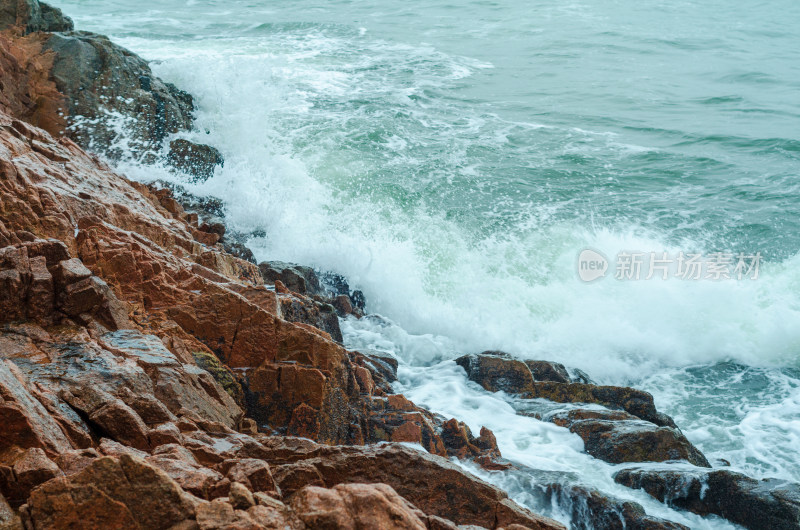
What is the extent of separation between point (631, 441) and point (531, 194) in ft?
29.8

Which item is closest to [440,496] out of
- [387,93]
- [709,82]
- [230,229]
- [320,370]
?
[320,370]

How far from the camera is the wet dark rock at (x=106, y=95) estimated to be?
12461 mm

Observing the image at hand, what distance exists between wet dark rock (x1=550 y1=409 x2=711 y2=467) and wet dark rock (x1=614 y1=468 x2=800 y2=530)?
1.54 feet

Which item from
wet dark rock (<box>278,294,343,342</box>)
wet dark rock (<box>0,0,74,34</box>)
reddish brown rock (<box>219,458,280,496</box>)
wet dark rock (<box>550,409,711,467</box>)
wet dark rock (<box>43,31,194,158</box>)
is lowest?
wet dark rock (<box>550,409,711,467</box>)

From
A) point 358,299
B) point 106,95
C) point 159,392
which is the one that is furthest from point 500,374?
point 106,95

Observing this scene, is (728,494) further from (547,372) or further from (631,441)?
(547,372)

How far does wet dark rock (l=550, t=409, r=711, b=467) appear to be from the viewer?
726cm

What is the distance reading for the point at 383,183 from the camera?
15750 millimetres

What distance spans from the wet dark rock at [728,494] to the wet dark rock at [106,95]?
10735 mm

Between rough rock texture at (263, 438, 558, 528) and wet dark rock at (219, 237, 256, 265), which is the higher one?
rough rock texture at (263, 438, 558, 528)

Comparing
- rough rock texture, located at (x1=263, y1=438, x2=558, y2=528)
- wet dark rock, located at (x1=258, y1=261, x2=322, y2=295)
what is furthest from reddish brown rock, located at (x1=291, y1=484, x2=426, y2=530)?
wet dark rock, located at (x1=258, y1=261, x2=322, y2=295)

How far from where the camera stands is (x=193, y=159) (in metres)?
13.7

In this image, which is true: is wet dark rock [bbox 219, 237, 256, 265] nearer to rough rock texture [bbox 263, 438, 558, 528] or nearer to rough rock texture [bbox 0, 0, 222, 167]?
rough rock texture [bbox 0, 0, 222, 167]

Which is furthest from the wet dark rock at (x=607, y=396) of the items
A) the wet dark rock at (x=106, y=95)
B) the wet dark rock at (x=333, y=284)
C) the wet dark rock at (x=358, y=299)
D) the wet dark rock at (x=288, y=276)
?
the wet dark rock at (x=106, y=95)
